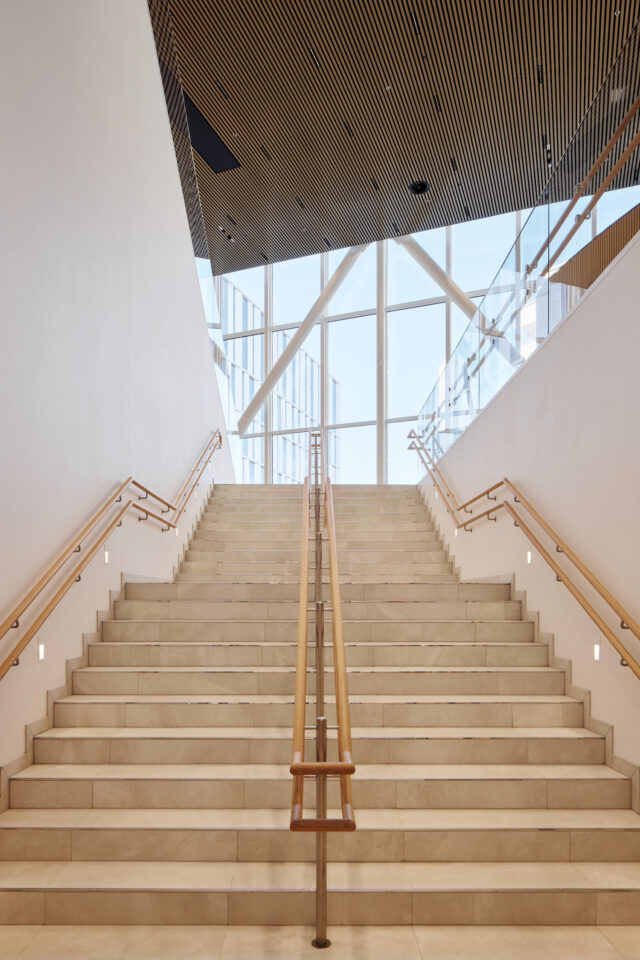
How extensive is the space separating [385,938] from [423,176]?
370 inches

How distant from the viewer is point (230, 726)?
422 centimetres

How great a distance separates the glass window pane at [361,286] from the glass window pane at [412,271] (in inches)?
14.9

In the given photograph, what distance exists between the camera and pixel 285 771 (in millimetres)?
3781

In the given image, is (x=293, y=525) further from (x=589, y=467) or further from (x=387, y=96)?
(x=387, y=96)

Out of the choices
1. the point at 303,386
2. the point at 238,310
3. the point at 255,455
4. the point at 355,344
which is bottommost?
the point at 255,455

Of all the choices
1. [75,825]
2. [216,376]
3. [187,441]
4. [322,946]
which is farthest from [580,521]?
[216,376]

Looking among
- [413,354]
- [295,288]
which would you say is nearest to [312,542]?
[413,354]

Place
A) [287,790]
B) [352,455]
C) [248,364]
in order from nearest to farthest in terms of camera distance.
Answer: [287,790], [352,455], [248,364]

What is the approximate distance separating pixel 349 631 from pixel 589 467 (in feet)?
6.67

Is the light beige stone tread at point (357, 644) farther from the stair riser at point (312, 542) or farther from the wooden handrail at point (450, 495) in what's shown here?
the stair riser at point (312, 542)

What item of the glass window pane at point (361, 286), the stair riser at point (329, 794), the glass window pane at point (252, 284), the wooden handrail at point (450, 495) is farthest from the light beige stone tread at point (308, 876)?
the glass window pane at point (252, 284)

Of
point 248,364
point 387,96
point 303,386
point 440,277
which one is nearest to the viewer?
point 387,96

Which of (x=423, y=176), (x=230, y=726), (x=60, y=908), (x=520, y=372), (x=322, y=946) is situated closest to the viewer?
(x=322, y=946)

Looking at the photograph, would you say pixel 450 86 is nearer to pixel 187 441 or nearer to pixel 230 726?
pixel 187 441
